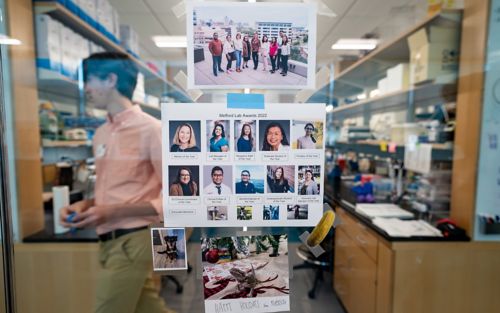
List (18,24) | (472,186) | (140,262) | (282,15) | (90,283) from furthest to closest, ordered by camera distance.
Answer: (472,186), (18,24), (90,283), (140,262), (282,15)

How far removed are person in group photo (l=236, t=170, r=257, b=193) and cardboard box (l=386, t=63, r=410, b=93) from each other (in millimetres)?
1721

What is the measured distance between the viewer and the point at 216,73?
598mm

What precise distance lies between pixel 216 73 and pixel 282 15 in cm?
21

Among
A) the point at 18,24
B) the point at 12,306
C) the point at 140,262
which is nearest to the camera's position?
the point at 12,306

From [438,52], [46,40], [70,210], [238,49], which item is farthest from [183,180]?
[438,52]

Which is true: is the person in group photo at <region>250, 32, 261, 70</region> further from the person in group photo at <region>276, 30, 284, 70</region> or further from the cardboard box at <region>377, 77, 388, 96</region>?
the cardboard box at <region>377, 77, 388, 96</region>

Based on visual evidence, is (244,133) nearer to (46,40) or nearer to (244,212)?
(244,212)

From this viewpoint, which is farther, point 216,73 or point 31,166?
point 31,166

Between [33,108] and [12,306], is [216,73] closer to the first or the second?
[12,306]

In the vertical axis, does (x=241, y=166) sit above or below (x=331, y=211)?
above

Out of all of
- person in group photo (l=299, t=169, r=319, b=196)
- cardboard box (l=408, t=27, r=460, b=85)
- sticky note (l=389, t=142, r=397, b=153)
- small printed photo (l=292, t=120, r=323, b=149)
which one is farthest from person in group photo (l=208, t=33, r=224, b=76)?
sticky note (l=389, t=142, r=397, b=153)

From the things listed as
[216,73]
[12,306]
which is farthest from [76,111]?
[216,73]

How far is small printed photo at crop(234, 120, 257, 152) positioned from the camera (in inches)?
23.5

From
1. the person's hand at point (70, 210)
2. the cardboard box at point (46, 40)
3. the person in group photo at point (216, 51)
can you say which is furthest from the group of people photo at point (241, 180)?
the cardboard box at point (46, 40)
